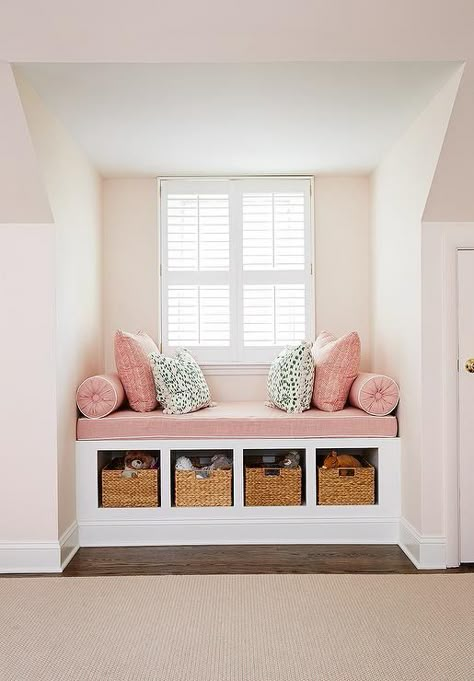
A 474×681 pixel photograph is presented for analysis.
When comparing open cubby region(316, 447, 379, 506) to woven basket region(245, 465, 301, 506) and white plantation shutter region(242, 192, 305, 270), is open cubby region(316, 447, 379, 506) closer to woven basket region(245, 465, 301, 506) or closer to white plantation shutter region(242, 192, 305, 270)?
woven basket region(245, 465, 301, 506)

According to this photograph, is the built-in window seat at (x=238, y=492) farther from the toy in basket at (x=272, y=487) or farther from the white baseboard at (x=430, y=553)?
the white baseboard at (x=430, y=553)

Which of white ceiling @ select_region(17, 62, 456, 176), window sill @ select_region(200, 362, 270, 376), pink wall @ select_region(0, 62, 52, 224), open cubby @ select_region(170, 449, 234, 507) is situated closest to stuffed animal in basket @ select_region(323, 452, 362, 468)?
open cubby @ select_region(170, 449, 234, 507)

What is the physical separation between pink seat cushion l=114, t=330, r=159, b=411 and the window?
71 cm

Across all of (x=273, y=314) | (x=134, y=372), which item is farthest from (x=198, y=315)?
(x=134, y=372)

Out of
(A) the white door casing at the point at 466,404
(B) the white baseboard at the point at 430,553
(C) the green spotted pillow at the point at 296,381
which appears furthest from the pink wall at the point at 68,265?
(A) the white door casing at the point at 466,404

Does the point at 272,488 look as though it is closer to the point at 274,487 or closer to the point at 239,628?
the point at 274,487

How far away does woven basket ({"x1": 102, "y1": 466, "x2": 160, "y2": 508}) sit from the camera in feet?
12.2

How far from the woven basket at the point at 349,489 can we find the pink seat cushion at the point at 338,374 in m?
0.39

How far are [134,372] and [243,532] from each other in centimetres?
109

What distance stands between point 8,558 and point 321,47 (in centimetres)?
273

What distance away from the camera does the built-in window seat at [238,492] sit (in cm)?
367

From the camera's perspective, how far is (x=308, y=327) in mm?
4570

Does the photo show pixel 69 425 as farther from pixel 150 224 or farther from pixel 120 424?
pixel 150 224

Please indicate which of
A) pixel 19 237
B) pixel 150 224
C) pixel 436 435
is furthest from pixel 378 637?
pixel 150 224
